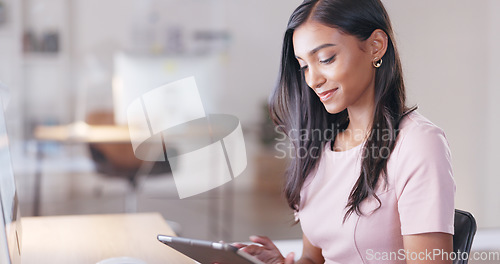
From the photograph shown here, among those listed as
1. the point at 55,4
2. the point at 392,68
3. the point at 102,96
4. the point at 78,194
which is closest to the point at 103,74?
the point at 102,96

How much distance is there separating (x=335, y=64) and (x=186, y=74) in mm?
2875

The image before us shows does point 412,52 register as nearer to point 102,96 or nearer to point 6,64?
point 102,96

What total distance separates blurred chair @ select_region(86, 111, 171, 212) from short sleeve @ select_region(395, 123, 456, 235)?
2499 millimetres

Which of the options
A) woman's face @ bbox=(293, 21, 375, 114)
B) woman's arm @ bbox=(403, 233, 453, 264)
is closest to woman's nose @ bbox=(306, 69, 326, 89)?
woman's face @ bbox=(293, 21, 375, 114)

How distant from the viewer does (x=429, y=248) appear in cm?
92

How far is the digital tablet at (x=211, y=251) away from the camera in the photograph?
0.73m

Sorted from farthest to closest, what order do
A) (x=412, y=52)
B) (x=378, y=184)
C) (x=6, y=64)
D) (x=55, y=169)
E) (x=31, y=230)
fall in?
(x=55, y=169)
(x=6, y=64)
(x=412, y=52)
(x=31, y=230)
(x=378, y=184)

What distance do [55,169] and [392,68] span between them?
315 cm

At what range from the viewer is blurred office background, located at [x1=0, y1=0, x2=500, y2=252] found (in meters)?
3.18

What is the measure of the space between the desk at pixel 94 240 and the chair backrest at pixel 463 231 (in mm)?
449

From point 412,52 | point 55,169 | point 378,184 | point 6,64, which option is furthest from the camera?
point 55,169

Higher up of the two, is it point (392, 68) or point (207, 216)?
point (392, 68)

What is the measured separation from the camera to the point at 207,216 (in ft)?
12.5

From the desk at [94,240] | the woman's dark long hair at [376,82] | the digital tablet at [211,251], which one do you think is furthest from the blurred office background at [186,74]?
the digital tablet at [211,251]
